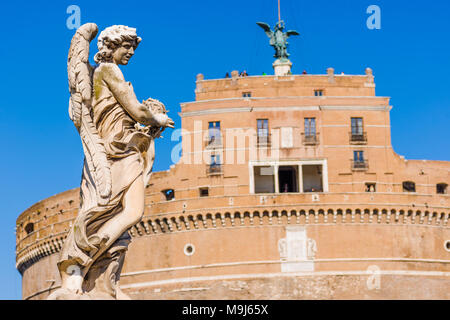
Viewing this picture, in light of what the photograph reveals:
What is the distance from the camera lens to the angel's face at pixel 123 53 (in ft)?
25.5

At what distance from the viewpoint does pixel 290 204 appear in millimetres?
57469

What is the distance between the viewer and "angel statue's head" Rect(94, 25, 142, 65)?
25.3ft

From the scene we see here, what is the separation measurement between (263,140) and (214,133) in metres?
2.83

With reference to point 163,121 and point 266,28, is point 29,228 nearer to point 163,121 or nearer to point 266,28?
point 266,28

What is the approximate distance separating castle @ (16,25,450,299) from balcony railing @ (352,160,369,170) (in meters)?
0.07

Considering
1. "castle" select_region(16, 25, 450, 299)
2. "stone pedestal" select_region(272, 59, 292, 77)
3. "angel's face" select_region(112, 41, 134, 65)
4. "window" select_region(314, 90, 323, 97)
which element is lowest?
"angel's face" select_region(112, 41, 134, 65)

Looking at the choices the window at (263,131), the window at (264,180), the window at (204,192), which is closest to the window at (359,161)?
the window at (264,180)

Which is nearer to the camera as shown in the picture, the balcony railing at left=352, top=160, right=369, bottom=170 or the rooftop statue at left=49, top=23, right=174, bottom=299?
the rooftop statue at left=49, top=23, right=174, bottom=299

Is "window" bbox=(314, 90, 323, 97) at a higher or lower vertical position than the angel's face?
higher

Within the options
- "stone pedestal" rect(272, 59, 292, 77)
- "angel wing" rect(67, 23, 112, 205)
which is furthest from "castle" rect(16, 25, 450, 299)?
"angel wing" rect(67, 23, 112, 205)

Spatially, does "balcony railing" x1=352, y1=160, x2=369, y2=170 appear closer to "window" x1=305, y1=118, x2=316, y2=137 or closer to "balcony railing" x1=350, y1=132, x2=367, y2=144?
"balcony railing" x1=350, y1=132, x2=367, y2=144

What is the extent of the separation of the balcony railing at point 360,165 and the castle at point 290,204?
7 centimetres

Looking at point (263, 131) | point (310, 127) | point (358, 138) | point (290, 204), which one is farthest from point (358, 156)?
point (263, 131)
